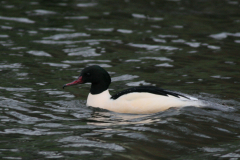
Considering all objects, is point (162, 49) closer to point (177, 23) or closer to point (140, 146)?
point (177, 23)

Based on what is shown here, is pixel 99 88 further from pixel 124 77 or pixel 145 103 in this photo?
pixel 124 77

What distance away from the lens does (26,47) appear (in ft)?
49.4

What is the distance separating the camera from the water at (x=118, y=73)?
7418 millimetres

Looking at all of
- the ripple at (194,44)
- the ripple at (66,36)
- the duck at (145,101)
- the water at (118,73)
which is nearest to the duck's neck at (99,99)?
the duck at (145,101)

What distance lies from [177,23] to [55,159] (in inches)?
495

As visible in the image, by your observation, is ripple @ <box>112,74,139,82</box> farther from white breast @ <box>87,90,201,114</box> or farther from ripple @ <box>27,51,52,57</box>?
ripple @ <box>27,51,52,57</box>

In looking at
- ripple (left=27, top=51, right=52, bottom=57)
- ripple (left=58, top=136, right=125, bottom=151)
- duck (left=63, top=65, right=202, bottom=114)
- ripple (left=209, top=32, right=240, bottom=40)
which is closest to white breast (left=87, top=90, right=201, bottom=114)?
duck (left=63, top=65, right=202, bottom=114)

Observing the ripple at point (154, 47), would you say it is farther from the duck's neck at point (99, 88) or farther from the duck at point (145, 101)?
the duck at point (145, 101)

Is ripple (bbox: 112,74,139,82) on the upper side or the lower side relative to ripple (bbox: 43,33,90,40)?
lower

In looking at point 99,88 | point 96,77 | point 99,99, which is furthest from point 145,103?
point 96,77

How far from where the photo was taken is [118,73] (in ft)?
41.7

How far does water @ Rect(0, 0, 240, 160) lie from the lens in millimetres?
7418

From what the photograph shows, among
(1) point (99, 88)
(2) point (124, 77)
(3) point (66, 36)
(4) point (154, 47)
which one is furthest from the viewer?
(3) point (66, 36)

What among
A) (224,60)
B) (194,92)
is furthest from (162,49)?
(194,92)
